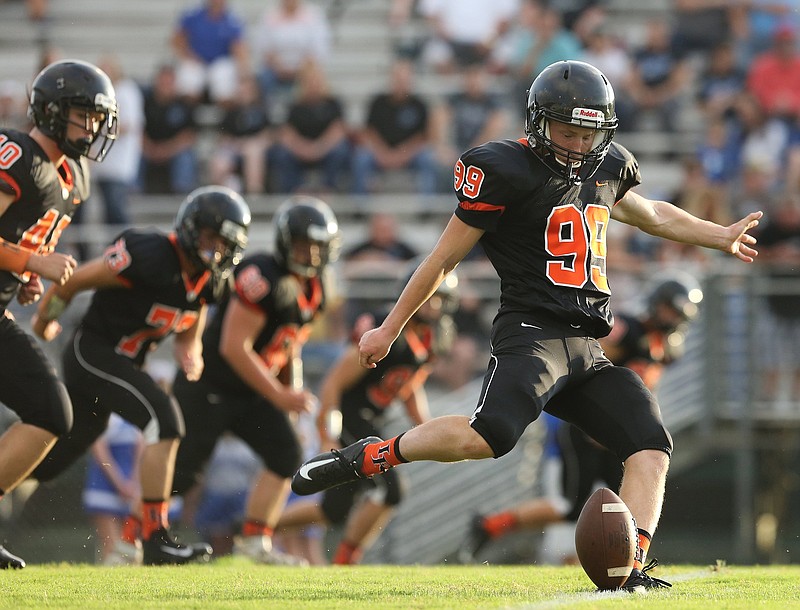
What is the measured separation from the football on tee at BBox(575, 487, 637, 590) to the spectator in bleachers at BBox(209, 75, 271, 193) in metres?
8.61

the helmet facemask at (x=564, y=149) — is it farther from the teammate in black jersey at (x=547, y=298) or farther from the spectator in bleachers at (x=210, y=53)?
the spectator in bleachers at (x=210, y=53)

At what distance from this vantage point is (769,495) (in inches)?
475

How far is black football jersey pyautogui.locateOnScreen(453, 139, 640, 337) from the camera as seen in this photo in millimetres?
5102

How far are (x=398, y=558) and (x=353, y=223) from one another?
3.80 meters

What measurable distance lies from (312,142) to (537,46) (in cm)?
264

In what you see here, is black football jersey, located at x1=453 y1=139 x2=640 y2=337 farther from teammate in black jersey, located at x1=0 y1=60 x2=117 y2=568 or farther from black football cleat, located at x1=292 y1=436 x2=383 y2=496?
teammate in black jersey, located at x1=0 y1=60 x2=117 y2=568

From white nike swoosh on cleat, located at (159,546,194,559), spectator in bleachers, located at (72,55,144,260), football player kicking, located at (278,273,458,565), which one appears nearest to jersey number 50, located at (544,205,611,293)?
Answer: white nike swoosh on cleat, located at (159,546,194,559)

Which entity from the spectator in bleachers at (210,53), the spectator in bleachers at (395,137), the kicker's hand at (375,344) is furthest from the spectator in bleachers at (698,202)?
the kicker's hand at (375,344)

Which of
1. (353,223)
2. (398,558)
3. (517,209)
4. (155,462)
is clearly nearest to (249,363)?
(155,462)

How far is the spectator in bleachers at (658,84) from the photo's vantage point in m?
13.5

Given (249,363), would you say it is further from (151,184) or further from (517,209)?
(151,184)

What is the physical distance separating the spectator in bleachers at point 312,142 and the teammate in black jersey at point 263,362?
4855mm

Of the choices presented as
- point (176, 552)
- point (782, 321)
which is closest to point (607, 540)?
point (176, 552)

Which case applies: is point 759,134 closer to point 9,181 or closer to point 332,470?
point 332,470
